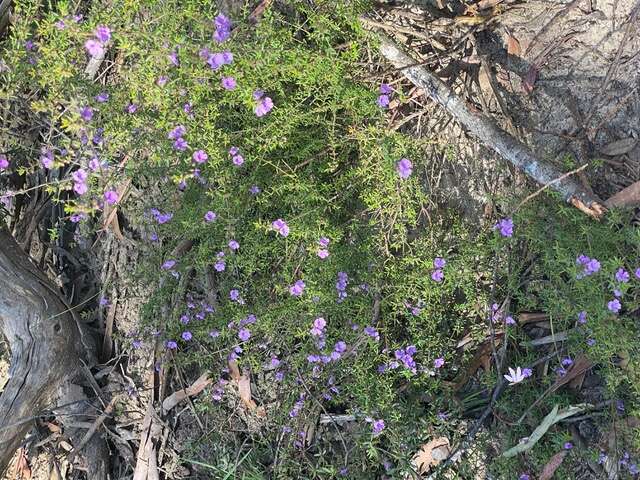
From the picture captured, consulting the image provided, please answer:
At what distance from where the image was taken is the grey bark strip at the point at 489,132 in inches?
104

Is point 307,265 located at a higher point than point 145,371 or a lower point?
higher

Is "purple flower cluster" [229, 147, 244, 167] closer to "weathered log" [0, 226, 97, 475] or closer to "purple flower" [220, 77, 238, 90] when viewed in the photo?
"purple flower" [220, 77, 238, 90]

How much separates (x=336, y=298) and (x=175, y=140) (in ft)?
3.13

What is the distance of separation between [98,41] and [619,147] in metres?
2.30

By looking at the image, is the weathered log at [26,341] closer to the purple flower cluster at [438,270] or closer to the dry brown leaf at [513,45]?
the purple flower cluster at [438,270]

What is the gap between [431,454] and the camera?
2984 millimetres

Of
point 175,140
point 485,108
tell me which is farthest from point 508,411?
point 175,140

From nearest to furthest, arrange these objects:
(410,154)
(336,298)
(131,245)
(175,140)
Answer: (175,140)
(336,298)
(410,154)
(131,245)

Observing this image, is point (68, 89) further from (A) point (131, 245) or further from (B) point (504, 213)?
(B) point (504, 213)

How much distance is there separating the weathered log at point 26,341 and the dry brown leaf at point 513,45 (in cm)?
258

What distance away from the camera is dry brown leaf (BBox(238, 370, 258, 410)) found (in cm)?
320

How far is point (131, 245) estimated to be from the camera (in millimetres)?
3404

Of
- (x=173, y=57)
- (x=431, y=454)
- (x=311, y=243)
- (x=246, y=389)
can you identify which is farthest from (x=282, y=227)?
(x=431, y=454)

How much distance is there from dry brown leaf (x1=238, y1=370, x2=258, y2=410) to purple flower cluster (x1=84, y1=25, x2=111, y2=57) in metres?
1.77
